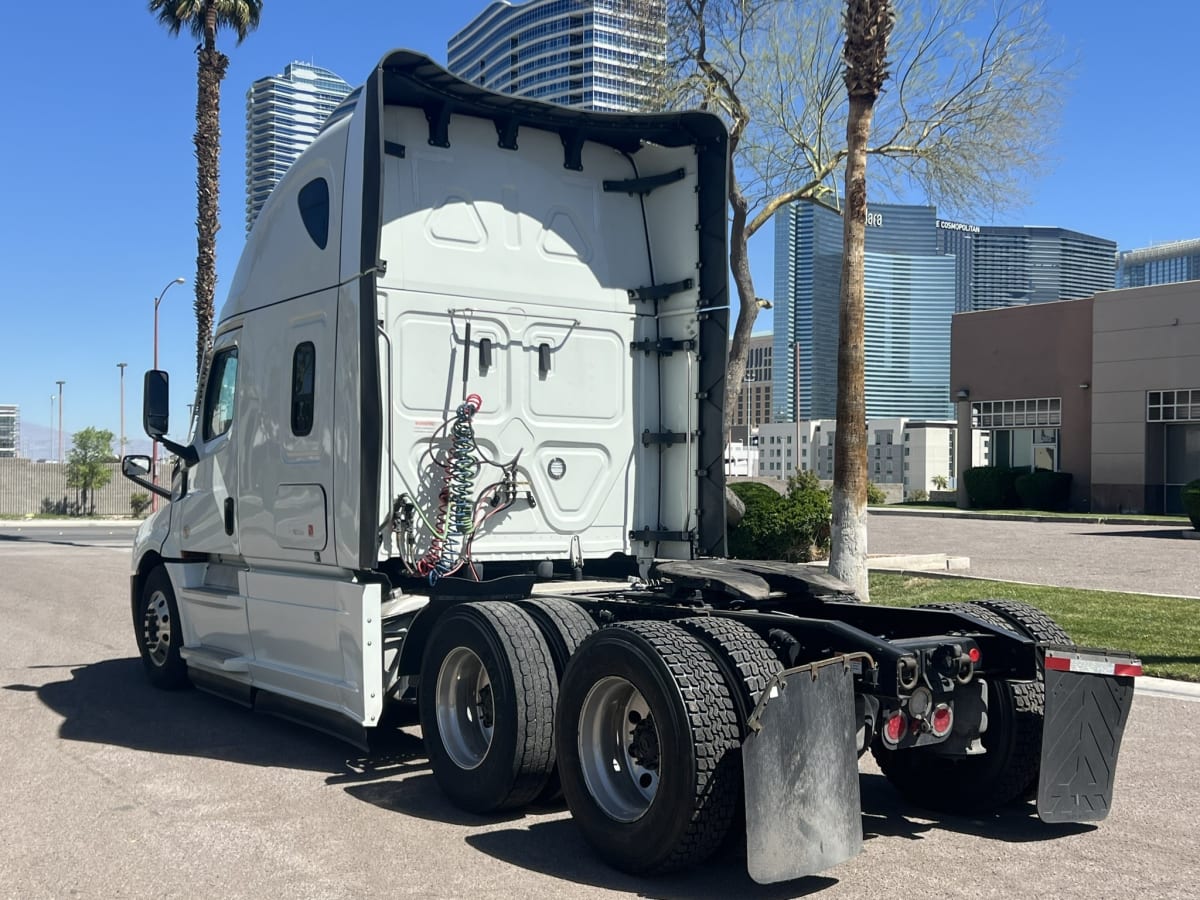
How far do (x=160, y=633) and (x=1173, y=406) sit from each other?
3993 centimetres

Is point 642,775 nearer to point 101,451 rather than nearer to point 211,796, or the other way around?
point 211,796

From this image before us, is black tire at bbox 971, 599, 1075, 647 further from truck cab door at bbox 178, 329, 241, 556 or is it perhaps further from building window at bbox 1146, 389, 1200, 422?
building window at bbox 1146, 389, 1200, 422

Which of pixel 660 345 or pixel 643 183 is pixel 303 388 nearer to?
pixel 660 345

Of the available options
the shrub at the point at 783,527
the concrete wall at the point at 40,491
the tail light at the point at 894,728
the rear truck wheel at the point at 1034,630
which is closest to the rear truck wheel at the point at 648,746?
the tail light at the point at 894,728

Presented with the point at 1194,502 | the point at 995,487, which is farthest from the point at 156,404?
the point at 995,487

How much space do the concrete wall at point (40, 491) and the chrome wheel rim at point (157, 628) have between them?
43.8 meters

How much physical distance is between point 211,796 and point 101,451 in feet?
163

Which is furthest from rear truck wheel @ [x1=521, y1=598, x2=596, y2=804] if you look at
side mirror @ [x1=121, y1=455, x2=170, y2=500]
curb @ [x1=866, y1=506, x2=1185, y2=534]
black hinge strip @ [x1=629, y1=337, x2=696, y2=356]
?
curb @ [x1=866, y1=506, x2=1185, y2=534]

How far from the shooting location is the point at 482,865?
5117mm

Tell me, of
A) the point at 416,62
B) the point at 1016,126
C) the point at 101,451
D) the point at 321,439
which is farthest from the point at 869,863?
the point at 101,451

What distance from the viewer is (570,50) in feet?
107

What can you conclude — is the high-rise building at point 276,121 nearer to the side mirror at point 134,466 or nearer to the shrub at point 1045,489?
the shrub at point 1045,489

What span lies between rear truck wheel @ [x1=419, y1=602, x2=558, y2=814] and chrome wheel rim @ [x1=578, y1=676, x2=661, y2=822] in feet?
1.37

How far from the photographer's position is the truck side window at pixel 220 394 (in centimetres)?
841
